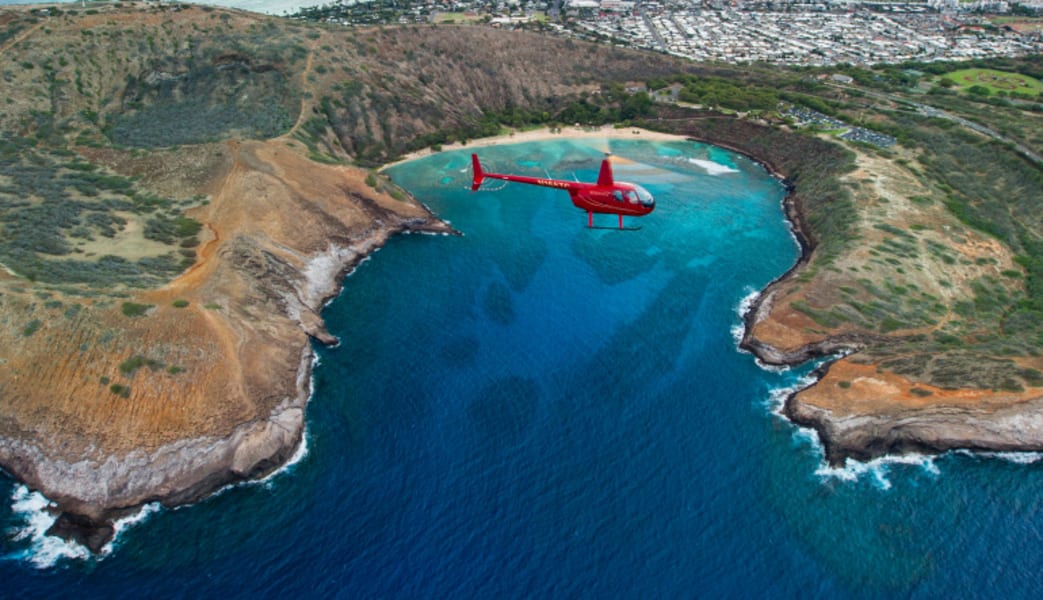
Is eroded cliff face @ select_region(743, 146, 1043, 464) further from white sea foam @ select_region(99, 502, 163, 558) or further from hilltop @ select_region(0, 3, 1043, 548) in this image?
white sea foam @ select_region(99, 502, 163, 558)

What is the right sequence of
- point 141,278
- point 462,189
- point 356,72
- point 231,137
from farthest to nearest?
point 356,72
point 462,189
point 231,137
point 141,278

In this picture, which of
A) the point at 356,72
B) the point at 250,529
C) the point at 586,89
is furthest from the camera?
the point at 586,89

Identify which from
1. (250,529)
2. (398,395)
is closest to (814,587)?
(398,395)

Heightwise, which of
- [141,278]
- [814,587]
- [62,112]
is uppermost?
[62,112]

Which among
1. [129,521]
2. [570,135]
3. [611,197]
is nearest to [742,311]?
[611,197]

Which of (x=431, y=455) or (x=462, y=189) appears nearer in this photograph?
(x=431, y=455)

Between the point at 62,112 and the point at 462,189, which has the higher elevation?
the point at 62,112

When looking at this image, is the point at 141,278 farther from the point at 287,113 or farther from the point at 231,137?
the point at 287,113

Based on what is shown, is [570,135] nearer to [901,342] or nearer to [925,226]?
[925,226]
